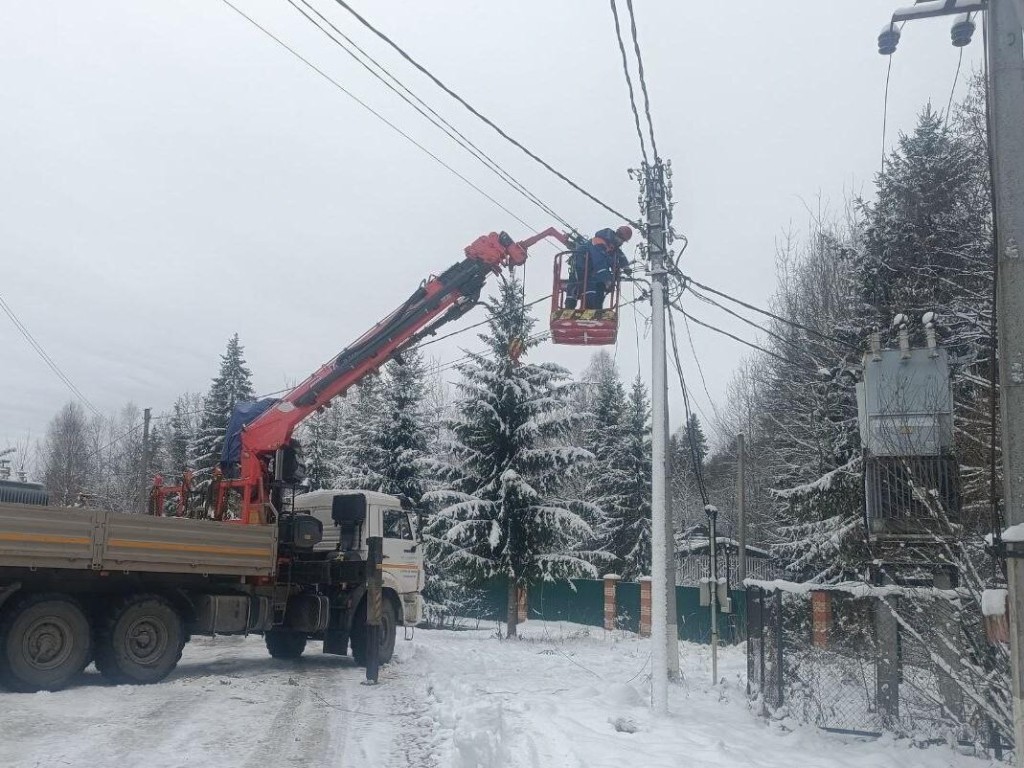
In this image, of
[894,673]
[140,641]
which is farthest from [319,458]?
[894,673]

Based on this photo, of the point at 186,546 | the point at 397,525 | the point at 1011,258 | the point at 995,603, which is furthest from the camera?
the point at 397,525

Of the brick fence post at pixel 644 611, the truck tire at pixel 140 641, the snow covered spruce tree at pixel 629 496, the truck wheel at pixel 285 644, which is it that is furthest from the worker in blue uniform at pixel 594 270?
the snow covered spruce tree at pixel 629 496

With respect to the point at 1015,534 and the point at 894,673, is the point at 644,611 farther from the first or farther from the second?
the point at 1015,534

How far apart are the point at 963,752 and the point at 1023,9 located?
6351 mm

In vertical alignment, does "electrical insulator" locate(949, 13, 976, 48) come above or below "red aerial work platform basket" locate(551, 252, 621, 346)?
above

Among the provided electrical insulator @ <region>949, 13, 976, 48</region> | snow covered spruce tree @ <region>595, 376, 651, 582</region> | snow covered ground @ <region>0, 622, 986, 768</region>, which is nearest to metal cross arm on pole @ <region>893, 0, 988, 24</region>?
electrical insulator @ <region>949, 13, 976, 48</region>

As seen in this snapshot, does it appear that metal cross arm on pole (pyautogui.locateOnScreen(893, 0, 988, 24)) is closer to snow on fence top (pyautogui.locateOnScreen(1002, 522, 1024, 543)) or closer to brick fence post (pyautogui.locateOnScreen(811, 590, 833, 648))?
snow on fence top (pyautogui.locateOnScreen(1002, 522, 1024, 543))

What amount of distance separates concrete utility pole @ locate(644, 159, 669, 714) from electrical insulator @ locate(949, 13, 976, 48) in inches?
182

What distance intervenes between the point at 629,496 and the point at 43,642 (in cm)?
2749

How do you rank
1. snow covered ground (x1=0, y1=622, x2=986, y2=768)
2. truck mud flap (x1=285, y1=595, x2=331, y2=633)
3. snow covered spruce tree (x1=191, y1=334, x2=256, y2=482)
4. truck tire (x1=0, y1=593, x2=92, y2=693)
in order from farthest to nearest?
snow covered spruce tree (x1=191, y1=334, x2=256, y2=482) → truck mud flap (x1=285, y1=595, x2=331, y2=633) → truck tire (x1=0, y1=593, x2=92, y2=693) → snow covered ground (x1=0, y1=622, x2=986, y2=768)

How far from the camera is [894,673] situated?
31.2ft

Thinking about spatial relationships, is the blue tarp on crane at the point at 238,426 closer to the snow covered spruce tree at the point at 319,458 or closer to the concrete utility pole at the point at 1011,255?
the concrete utility pole at the point at 1011,255

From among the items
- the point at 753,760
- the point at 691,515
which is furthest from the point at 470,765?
the point at 691,515

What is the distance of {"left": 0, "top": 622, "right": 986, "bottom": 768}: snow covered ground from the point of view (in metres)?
7.90
